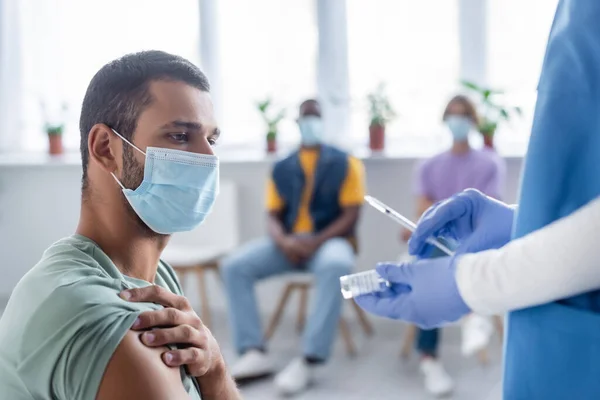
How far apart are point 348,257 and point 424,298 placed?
270 cm

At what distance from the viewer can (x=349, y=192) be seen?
159 inches

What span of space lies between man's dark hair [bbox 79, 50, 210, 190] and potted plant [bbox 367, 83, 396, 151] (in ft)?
10.5

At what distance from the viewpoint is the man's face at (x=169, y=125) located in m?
1.21

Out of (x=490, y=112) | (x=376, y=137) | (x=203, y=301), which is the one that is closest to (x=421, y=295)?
(x=490, y=112)

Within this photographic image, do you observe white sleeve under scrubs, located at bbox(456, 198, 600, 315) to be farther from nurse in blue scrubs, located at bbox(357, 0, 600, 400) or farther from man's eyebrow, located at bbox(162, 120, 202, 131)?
man's eyebrow, located at bbox(162, 120, 202, 131)

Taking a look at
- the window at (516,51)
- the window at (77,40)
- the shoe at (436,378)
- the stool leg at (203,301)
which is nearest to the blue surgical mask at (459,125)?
the window at (516,51)

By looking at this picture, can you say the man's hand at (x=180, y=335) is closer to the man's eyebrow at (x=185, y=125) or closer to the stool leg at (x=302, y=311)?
the man's eyebrow at (x=185, y=125)

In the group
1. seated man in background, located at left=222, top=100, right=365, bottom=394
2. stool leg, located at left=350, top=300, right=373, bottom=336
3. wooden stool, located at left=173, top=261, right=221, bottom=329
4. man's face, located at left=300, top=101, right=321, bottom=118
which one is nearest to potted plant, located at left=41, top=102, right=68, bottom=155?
wooden stool, located at left=173, top=261, right=221, bottom=329

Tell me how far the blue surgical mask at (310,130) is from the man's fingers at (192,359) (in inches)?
118

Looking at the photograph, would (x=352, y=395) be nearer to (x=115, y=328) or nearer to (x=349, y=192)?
(x=349, y=192)

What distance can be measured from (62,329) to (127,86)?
0.38 meters

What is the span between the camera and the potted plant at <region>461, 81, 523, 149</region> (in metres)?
4.08

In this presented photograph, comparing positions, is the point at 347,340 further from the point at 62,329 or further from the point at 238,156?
the point at 62,329

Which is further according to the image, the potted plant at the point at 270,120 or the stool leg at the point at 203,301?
the potted plant at the point at 270,120
